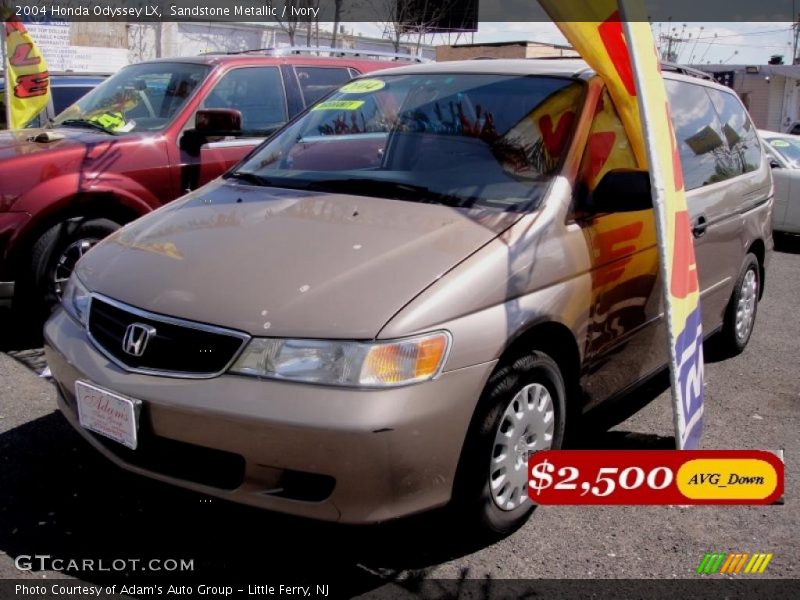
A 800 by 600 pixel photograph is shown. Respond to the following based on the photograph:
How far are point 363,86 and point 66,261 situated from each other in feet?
7.26

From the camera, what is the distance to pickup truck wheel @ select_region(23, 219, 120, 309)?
16.3 ft

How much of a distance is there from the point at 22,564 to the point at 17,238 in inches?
101

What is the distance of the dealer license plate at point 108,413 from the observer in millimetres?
2723

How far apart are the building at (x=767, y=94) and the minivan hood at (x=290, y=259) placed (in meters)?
33.3

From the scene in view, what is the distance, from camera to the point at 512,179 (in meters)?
3.44

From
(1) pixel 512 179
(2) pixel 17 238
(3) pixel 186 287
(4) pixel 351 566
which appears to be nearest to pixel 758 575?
(4) pixel 351 566

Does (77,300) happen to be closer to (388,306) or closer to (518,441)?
(388,306)

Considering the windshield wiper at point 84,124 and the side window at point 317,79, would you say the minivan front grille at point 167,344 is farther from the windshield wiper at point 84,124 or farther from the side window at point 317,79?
the side window at point 317,79

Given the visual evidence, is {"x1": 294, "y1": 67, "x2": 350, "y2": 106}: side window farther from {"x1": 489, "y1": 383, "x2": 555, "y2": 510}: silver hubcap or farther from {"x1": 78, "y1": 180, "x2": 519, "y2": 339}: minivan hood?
{"x1": 489, "y1": 383, "x2": 555, "y2": 510}: silver hubcap

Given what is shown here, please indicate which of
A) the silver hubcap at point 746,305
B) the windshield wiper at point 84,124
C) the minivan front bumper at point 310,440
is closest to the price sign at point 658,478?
the minivan front bumper at point 310,440

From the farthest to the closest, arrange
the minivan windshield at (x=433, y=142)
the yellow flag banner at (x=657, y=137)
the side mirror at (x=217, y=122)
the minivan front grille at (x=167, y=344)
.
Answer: the side mirror at (x=217, y=122) < the minivan windshield at (x=433, y=142) < the yellow flag banner at (x=657, y=137) < the minivan front grille at (x=167, y=344)

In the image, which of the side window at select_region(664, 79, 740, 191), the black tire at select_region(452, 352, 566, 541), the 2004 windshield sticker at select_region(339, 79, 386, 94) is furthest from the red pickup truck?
the black tire at select_region(452, 352, 566, 541)

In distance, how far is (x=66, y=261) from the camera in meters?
5.15

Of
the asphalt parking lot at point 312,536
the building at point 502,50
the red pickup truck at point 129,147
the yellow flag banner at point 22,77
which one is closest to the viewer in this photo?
the asphalt parking lot at point 312,536
